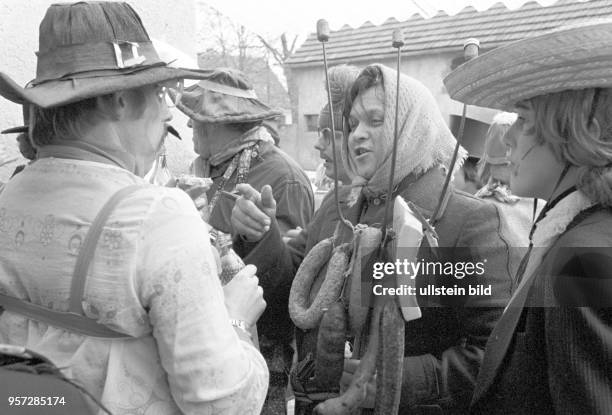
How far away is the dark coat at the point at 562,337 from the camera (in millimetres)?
1271

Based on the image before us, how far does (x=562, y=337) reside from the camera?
1310 mm

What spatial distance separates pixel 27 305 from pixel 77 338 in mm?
130

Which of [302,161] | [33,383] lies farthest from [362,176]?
[302,161]

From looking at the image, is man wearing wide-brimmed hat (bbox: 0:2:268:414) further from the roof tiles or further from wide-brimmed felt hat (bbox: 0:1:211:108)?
the roof tiles

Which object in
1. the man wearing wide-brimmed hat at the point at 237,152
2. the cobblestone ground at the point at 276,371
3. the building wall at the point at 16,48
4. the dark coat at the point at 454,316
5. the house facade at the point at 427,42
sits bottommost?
the cobblestone ground at the point at 276,371

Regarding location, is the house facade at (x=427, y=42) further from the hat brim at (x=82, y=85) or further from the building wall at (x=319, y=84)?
the hat brim at (x=82, y=85)

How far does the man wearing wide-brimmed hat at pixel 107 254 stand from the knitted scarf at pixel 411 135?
0.84 metres

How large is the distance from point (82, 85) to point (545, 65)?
1.05 meters

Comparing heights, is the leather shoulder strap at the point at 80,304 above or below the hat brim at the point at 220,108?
below

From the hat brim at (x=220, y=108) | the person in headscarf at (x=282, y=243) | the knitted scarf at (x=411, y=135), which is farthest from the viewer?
the hat brim at (x=220, y=108)

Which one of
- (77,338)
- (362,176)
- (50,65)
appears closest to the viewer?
(77,338)

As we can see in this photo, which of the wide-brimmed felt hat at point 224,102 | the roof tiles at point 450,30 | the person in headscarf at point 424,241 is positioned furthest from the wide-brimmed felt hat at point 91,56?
the roof tiles at point 450,30

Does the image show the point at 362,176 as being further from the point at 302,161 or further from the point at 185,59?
the point at 302,161

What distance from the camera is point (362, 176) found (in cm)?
211
